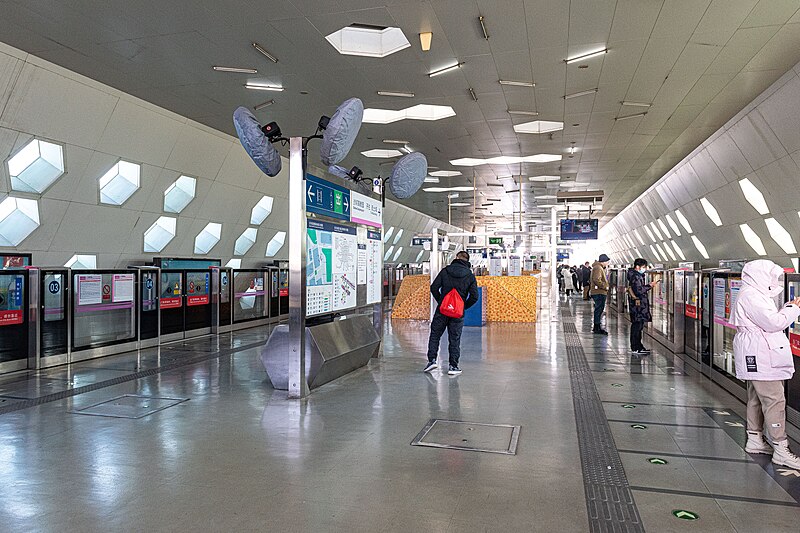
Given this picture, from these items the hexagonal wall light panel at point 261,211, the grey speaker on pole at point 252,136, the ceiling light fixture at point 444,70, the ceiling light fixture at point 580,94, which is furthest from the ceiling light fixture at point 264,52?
the hexagonal wall light panel at point 261,211

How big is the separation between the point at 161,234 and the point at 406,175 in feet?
31.6

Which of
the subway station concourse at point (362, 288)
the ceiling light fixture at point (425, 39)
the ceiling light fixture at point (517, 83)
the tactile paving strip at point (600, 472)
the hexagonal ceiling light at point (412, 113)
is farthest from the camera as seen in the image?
the hexagonal ceiling light at point (412, 113)

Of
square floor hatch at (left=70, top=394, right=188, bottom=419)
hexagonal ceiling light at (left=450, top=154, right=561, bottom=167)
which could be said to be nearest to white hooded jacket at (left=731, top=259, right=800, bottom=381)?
square floor hatch at (left=70, top=394, right=188, bottom=419)

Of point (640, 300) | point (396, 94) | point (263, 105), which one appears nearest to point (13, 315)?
point (263, 105)

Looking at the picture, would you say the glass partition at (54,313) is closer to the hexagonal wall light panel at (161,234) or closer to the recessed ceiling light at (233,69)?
the recessed ceiling light at (233,69)

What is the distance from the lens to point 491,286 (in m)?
16.2

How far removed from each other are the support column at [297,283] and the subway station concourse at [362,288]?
3 centimetres

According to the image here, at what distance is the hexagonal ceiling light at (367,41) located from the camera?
8.26m

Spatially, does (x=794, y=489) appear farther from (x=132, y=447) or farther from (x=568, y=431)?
(x=132, y=447)

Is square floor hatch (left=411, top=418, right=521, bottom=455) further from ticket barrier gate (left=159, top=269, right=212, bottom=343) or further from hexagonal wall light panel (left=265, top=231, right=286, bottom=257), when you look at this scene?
hexagonal wall light panel (left=265, top=231, right=286, bottom=257)

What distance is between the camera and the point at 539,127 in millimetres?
12906

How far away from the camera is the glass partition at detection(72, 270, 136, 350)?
967cm

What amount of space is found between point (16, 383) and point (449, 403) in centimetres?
579

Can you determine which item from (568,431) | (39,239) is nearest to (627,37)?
(568,431)
